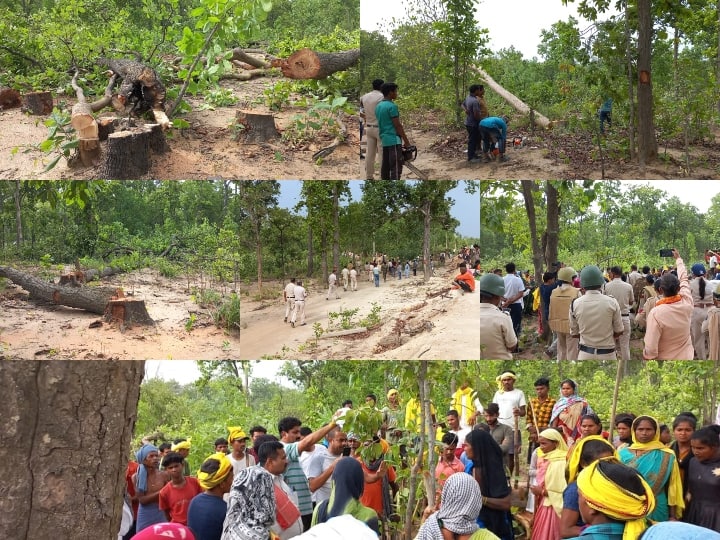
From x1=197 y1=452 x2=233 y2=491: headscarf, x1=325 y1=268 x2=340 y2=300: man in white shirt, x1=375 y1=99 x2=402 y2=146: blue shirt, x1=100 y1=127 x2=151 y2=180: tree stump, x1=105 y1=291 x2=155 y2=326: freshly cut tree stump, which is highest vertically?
x1=375 y1=99 x2=402 y2=146: blue shirt

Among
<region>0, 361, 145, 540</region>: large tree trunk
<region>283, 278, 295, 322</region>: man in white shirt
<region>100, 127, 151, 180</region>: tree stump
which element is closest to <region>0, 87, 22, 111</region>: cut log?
<region>100, 127, 151, 180</region>: tree stump

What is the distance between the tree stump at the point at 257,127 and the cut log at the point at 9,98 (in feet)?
10.2

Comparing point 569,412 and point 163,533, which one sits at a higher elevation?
point 163,533

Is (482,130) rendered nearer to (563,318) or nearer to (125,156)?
(563,318)

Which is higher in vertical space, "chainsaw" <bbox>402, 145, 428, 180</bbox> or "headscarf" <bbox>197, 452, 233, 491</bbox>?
"chainsaw" <bbox>402, 145, 428, 180</bbox>

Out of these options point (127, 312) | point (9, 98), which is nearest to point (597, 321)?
point (127, 312)

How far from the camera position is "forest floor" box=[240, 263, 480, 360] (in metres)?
7.97

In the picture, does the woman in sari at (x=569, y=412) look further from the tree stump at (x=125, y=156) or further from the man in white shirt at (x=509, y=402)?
the tree stump at (x=125, y=156)

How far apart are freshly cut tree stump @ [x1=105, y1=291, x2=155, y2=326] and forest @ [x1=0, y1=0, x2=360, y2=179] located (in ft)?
4.45

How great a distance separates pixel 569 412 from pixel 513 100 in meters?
5.33

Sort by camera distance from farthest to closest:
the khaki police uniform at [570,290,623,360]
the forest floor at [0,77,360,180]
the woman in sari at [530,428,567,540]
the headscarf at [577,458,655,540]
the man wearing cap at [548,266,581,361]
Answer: the forest floor at [0,77,360,180], the man wearing cap at [548,266,581,361], the khaki police uniform at [570,290,623,360], the woman in sari at [530,428,567,540], the headscarf at [577,458,655,540]

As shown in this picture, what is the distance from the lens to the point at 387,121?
7.94 metres

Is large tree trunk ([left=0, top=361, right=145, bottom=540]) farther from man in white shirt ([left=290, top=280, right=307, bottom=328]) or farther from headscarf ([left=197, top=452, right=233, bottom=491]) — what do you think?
man in white shirt ([left=290, top=280, right=307, bottom=328])

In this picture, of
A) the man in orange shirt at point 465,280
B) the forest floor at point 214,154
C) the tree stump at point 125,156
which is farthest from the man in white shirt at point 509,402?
the tree stump at point 125,156
